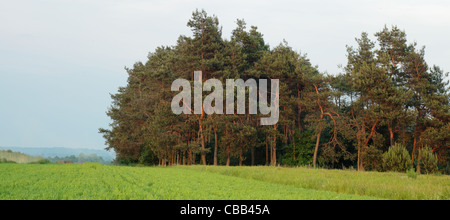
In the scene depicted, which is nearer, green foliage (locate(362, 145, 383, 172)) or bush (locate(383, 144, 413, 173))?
bush (locate(383, 144, 413, 173))

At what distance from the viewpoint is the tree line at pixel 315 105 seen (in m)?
36.2

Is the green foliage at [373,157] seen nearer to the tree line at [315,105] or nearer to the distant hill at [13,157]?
the tree line at [315,105]

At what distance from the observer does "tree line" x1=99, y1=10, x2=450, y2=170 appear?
3625 centimetres

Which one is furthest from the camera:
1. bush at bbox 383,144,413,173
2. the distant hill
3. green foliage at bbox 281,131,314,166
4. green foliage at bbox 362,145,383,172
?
green foliage at bbox 281,131,314,166

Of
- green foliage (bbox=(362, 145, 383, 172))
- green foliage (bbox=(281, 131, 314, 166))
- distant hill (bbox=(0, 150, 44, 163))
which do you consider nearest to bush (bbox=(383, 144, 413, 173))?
green foliage (bbox=(362, 145, 383, 172))

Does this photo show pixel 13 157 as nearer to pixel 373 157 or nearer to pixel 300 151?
pixel 300 151

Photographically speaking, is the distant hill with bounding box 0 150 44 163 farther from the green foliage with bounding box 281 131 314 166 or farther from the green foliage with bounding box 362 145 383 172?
the green foliage with bounding box 362 145 383 172

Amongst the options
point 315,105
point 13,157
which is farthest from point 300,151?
point 13,157

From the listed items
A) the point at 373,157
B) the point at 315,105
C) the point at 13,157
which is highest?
the point at 315,105

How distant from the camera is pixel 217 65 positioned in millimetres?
39594

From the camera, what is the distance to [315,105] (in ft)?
128
